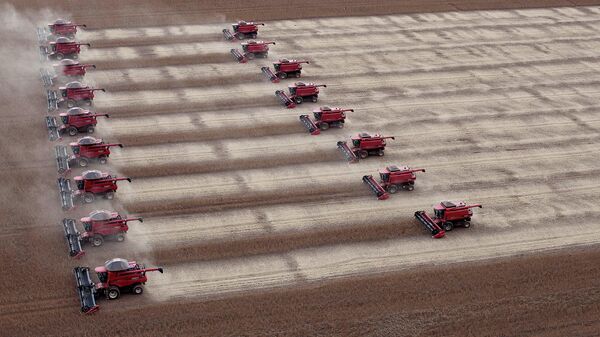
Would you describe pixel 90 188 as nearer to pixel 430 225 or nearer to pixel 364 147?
pixel 364 147

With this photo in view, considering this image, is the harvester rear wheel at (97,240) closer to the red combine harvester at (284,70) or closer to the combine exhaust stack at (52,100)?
the combine exhaust stack at (52,100)

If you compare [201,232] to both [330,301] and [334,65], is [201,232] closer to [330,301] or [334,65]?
[330,301]

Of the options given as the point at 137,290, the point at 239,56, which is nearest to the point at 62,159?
the point at 137,290

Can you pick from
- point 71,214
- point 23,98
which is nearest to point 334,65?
point 23,98

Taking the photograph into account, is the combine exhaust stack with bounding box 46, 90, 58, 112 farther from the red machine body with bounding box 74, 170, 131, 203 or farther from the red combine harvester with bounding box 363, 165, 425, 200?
the red combine harvester with bounding box 363, 165, 425, 200

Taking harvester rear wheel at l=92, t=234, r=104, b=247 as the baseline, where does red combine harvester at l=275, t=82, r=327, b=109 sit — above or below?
above

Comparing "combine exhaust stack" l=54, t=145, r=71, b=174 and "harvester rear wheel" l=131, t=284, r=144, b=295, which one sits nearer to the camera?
"harvester rear wheel" l=131, t=284, r=144, b=295

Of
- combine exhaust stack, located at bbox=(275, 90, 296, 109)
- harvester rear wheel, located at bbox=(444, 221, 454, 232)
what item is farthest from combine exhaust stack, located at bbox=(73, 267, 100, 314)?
combine exhaust stack, located at bbox=(275, 90, 296, 109)

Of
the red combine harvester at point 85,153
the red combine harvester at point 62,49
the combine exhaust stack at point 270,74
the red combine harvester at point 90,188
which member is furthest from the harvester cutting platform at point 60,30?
the red combine harvester at point 90,188
